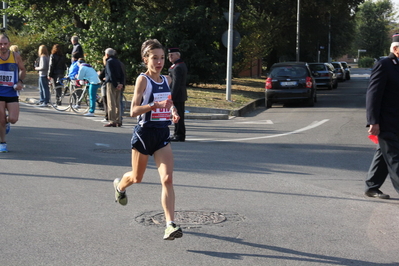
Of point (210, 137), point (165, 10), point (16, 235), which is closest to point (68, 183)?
point (16, 235)

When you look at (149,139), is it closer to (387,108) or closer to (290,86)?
(387,108)

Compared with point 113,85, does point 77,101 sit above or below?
below

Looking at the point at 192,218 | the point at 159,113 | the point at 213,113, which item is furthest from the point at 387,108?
the point at 213,113

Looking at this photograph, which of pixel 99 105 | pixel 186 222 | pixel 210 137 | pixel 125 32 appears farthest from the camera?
pixel 125 32

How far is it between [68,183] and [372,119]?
12.9 feet

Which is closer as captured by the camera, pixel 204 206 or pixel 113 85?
pixel 204 206

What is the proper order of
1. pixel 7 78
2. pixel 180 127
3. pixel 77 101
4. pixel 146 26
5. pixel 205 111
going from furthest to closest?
pixel 146 26, pixel 205 111, pixel 77 101, pixel 180 127, pixel 7 78

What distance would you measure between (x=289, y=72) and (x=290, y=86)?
0.60m

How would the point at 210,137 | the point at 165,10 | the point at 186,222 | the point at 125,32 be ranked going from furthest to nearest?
the point at 165,10
the point at 125,32
the point at 210,137
the point at 186,222

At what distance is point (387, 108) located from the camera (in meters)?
6.73

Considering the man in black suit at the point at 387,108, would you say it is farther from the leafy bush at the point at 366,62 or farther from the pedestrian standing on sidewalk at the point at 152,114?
the leafy bush at the point at 366,62

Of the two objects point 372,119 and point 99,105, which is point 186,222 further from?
point 99,105

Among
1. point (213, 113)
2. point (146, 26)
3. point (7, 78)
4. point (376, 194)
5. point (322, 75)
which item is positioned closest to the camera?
point (376, 194)

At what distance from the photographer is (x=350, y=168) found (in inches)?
373
